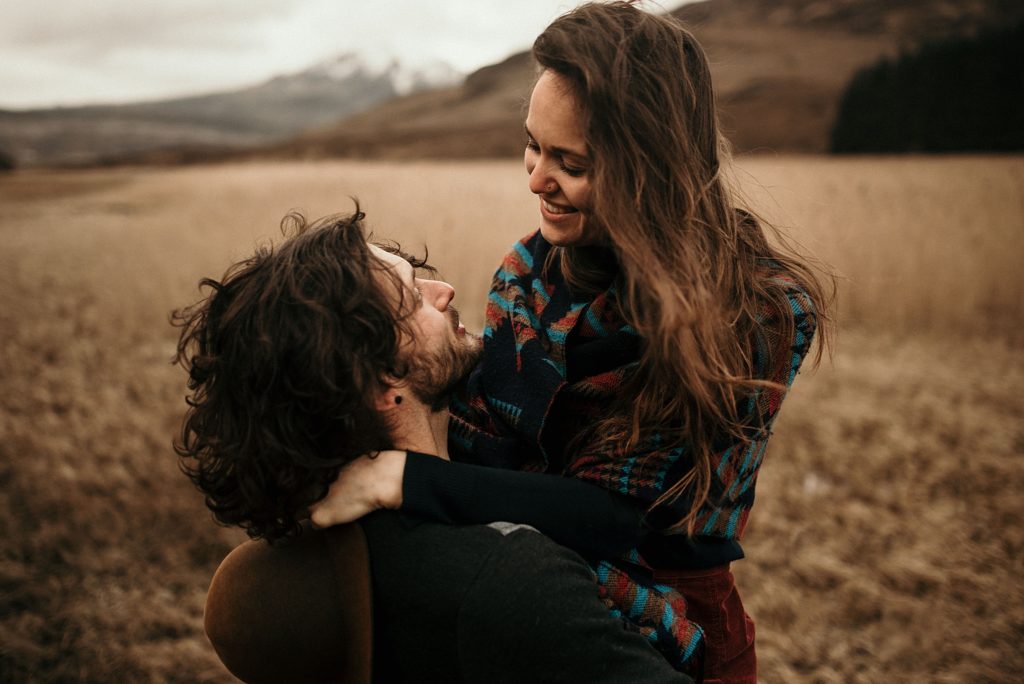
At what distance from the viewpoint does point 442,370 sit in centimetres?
155

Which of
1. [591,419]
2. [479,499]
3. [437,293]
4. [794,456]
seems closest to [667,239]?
[591,419]

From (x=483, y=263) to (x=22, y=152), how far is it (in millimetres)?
34449

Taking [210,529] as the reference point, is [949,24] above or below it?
above

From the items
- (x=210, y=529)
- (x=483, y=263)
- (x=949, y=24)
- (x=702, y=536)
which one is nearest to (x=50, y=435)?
(x=210, y=529)

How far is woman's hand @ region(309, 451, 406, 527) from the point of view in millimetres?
1296

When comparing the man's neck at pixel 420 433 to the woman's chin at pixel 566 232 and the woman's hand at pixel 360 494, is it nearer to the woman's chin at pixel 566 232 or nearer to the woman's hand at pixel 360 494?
the woman's hand at pixel 360 494

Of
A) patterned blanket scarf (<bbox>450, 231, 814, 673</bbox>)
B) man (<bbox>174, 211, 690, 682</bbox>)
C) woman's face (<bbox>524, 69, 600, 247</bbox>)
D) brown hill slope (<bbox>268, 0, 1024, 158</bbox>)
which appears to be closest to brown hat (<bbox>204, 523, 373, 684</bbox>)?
man (<bbox>174, 211, 690, 682</bbox>)

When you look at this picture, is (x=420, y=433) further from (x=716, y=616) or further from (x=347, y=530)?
(x=716, y=616)

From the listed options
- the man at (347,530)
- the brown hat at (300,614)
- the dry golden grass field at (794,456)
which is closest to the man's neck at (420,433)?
the man at (347,530)

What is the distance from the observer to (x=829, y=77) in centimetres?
4206

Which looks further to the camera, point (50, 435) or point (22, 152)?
point (22, 152)

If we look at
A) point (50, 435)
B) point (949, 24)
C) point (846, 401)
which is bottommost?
point (846, 401)

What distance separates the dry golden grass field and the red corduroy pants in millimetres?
1138

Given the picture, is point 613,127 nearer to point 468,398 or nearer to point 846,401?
point 468,398
